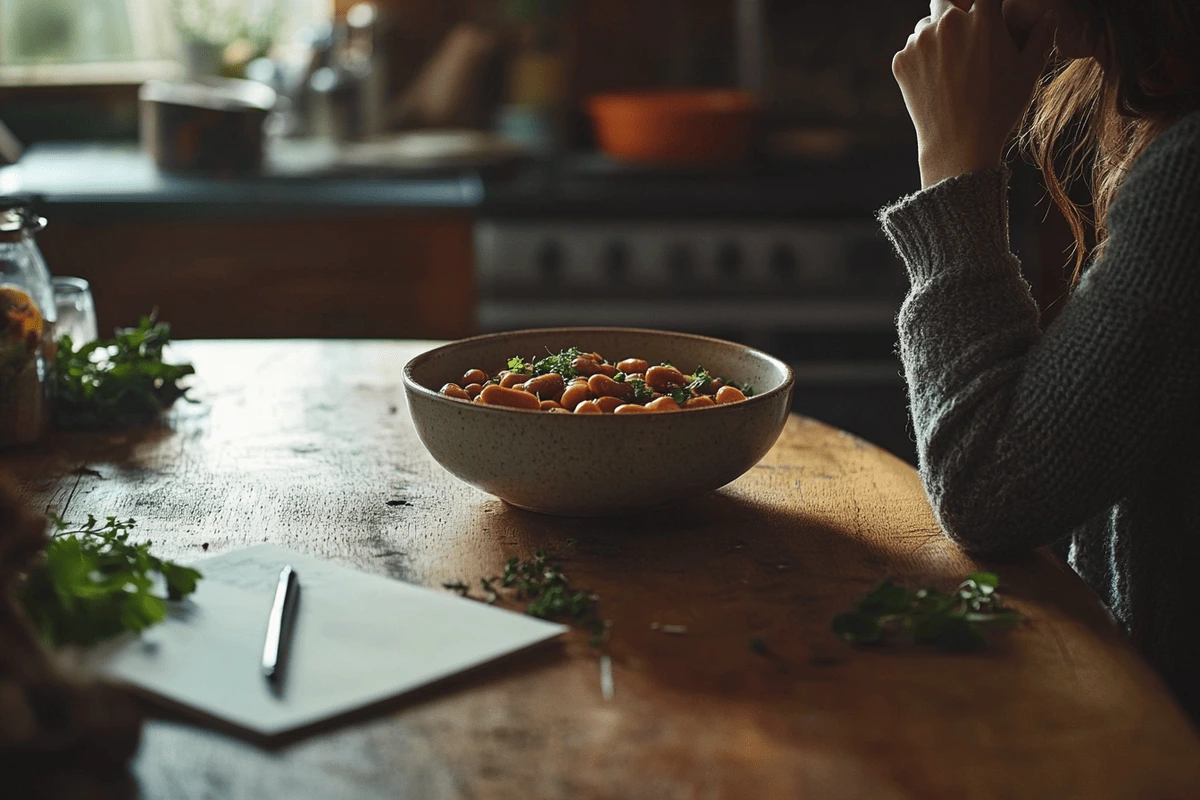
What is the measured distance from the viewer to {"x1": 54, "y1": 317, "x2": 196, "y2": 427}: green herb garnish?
4.32 feet

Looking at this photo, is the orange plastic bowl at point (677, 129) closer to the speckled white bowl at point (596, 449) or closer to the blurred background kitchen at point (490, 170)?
the blurred background kitchen at point (490, 170)

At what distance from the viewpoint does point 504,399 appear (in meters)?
1.03

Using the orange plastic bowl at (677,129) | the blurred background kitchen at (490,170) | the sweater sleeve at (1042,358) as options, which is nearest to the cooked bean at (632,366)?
the sweater sleeve at (1042,358)

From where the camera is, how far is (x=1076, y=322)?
0.95 metres

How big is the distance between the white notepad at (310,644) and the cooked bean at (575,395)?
0.71ft

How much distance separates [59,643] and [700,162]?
2.41 m

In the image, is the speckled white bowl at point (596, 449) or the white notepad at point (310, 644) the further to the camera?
the speckled white bowl at point (596, 449)

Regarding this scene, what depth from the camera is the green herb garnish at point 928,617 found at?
0.84m

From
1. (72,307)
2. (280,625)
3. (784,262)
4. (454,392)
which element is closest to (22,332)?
(72,307)

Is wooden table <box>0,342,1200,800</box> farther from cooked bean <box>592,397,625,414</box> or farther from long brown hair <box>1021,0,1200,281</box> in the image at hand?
long brown hair <box>1021,0,1200,281</box>

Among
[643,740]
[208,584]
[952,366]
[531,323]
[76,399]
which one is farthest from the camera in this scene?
[531,323]

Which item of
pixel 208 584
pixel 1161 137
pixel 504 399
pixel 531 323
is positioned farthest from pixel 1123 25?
pixel 531 323

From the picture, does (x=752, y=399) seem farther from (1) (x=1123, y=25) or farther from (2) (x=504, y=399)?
(1) (x=1123, y=25)

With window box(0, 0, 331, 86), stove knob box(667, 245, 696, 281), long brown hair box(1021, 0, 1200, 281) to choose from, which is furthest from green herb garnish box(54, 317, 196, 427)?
window box(0, 0, 331, 86)
